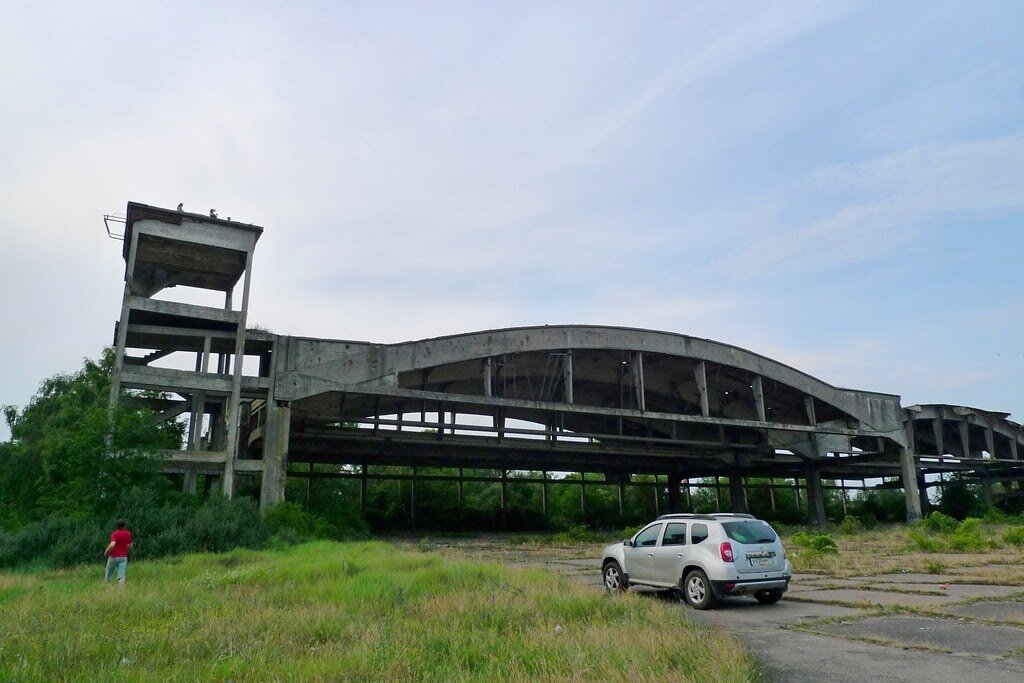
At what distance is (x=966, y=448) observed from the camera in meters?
44.1

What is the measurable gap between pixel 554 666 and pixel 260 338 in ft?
74.3

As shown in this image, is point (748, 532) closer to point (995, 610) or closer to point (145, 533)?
point (995, 610)

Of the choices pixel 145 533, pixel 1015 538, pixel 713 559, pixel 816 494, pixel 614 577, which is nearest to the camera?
pixel 713 559

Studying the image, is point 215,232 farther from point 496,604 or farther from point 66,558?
point 496,604

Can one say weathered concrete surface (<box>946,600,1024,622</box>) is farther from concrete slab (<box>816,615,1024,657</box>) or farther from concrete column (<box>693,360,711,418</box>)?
concrete column (<box>693,360,711,418</box>)

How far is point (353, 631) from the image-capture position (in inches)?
338

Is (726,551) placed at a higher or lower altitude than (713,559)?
higher

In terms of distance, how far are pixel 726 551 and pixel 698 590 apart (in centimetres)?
94

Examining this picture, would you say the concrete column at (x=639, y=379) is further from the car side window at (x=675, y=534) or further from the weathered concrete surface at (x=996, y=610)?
the weathered concrete surface at (x=996, y=610)

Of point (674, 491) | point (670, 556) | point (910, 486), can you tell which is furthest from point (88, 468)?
point (910, 486)

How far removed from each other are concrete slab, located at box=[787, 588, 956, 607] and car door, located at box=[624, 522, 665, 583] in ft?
8.66

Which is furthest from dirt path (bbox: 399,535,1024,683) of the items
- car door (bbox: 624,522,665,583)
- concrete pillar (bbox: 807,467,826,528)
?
concrete pillar (bbox: 807,467,826,528)

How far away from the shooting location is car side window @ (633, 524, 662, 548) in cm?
1370

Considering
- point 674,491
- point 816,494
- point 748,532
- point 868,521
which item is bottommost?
point 868,521
